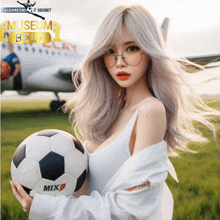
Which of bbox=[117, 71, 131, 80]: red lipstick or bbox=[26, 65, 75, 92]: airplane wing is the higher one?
bbox=[117, 71, 131, 80]: red lipstick

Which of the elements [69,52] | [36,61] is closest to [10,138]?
[36,61]

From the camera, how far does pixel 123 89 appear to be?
1643 millimetres

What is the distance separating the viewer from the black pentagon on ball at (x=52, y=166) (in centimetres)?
118

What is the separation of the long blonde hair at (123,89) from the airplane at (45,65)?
7734 mm

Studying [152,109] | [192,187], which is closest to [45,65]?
[192,187]

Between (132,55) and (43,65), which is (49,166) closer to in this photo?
(132,55)

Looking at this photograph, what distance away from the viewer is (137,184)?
1.04 metres

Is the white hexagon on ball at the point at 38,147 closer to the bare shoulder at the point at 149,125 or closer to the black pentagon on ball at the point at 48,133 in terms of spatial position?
the black pentagon on ball at the point at 48,133

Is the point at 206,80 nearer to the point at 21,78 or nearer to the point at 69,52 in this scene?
the point at 21,78

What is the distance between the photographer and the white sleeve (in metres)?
1.04

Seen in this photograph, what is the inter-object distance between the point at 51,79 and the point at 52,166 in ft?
31.5

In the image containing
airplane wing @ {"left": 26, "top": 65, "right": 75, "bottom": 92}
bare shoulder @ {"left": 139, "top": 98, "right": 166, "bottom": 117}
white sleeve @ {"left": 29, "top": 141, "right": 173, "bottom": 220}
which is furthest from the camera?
airplane wing @ {"left": 26, "top": 65, "right": 75, "bottom": 92}

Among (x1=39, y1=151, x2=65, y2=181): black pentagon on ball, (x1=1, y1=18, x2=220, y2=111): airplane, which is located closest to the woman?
(x1=39, y1=151, x2=65, y2=181): black pentagon on ball

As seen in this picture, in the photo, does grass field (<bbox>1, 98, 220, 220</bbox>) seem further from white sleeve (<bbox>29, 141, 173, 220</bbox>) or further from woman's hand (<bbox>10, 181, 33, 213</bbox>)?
woman's hand (<bbox>10, 181, 33, 213</bbox>)
